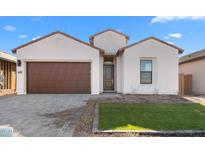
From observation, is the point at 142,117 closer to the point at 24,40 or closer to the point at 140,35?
the point at 140,35

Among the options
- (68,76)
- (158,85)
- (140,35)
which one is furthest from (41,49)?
(158,85)

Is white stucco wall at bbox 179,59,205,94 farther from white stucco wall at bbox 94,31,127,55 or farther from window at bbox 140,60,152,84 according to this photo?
white stucco wall at bbox 94,31,127,55

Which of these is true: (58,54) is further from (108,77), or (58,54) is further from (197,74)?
(197,74)

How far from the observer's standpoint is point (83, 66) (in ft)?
50.5

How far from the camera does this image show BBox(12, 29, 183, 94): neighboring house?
596 inches

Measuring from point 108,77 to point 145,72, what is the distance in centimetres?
317

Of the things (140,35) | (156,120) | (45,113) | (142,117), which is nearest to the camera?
(156,120)

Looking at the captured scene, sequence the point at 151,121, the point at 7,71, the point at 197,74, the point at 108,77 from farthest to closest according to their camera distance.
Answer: the point at 7,71 → the point at 197,74 → the point at 108,77 → the point at 151,121

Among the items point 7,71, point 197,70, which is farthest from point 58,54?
point 197,70

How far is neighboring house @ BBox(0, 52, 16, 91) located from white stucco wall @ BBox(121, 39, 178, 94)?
11102 mm

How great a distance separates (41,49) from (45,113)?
26.6ft

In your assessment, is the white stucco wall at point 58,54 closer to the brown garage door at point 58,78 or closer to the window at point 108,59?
the brown garage door at point 58,78

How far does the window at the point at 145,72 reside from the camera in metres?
15.4
